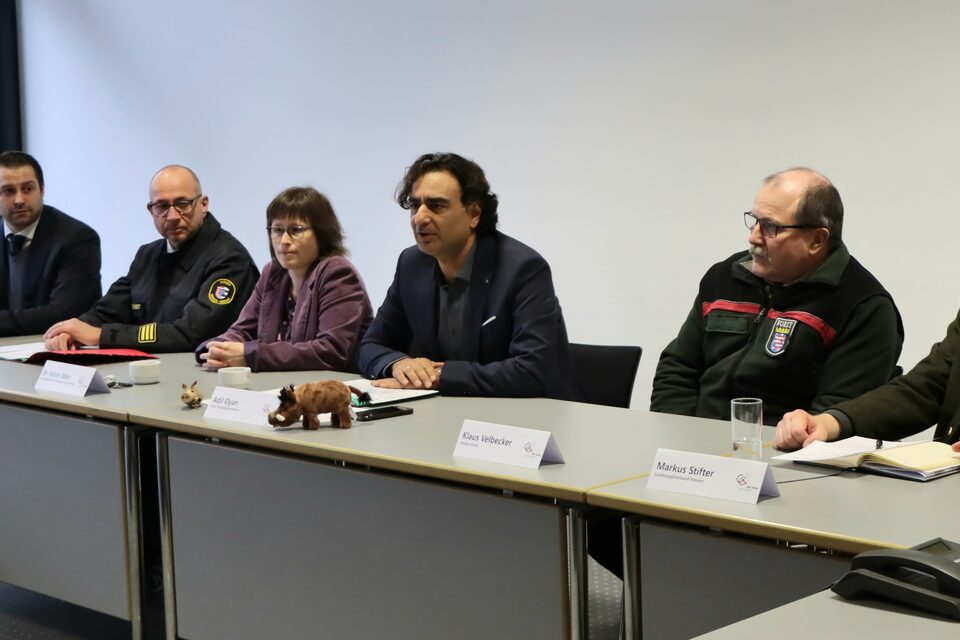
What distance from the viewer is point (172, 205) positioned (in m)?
4.05

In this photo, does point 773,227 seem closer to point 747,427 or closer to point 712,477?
point 747,427

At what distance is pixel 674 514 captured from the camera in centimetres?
169

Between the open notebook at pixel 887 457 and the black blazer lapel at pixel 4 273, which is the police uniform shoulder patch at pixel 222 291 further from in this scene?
the open notebook at pixel 887 457

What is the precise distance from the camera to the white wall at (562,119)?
12.5 ft

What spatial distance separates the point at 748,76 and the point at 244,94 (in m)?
2.91

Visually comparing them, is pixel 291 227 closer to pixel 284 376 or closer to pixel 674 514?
pixel 284 376

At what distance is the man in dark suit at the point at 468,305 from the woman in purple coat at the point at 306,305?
0.24 m

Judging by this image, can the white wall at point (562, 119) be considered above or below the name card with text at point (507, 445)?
above

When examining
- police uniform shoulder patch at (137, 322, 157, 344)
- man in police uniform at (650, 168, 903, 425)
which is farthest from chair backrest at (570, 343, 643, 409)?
police uniform shoulder patch at (137, 322, 157, 344)

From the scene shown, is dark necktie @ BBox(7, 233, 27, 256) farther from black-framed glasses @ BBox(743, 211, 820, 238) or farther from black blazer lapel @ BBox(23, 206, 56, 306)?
black-framed glasses @ BBox(743, 211, 820, 238)

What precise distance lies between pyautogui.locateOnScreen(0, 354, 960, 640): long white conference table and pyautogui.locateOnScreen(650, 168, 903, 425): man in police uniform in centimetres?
36

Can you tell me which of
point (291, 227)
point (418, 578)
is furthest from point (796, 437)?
point (291, 227)

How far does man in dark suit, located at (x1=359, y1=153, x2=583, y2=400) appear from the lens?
287cm

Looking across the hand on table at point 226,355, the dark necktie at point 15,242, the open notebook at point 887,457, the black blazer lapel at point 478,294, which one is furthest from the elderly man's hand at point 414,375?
the dark necktie at point 15,242
